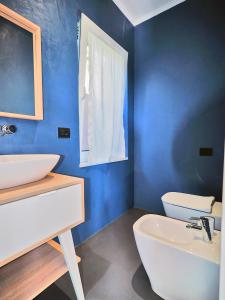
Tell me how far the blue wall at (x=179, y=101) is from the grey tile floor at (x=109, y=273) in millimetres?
854

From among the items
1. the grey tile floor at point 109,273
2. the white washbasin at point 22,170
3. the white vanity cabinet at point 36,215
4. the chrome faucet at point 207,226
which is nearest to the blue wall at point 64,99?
the grey tile floor at point 109,273

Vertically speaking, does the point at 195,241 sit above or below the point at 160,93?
below

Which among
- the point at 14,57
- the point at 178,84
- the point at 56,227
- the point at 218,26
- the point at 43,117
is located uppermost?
the point at 218,26

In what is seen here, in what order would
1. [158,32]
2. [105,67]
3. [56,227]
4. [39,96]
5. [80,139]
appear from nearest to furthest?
[56,227]
[39,96]
[80,139]
[105,67]
[158,32]

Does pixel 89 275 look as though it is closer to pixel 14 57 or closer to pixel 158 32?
pixel 14 57

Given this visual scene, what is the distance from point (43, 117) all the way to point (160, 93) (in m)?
1.50

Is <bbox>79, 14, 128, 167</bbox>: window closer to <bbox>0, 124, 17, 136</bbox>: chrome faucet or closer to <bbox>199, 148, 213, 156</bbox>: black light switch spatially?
<bbox>0, 124, 17, 136</bbox>: chrome faucet

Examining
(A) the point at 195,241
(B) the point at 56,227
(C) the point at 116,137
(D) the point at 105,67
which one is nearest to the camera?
(B) the point at 56,227

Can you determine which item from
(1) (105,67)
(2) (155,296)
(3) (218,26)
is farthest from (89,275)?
(3) (218,26)

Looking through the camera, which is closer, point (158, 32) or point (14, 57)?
point (14, 57)

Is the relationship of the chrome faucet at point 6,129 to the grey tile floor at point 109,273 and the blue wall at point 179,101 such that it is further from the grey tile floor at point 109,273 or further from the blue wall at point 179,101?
the blue wall at point 179,101

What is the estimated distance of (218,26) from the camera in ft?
5.57

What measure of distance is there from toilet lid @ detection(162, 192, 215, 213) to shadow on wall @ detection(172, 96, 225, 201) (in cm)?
38

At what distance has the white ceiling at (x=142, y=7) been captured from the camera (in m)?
1.88
